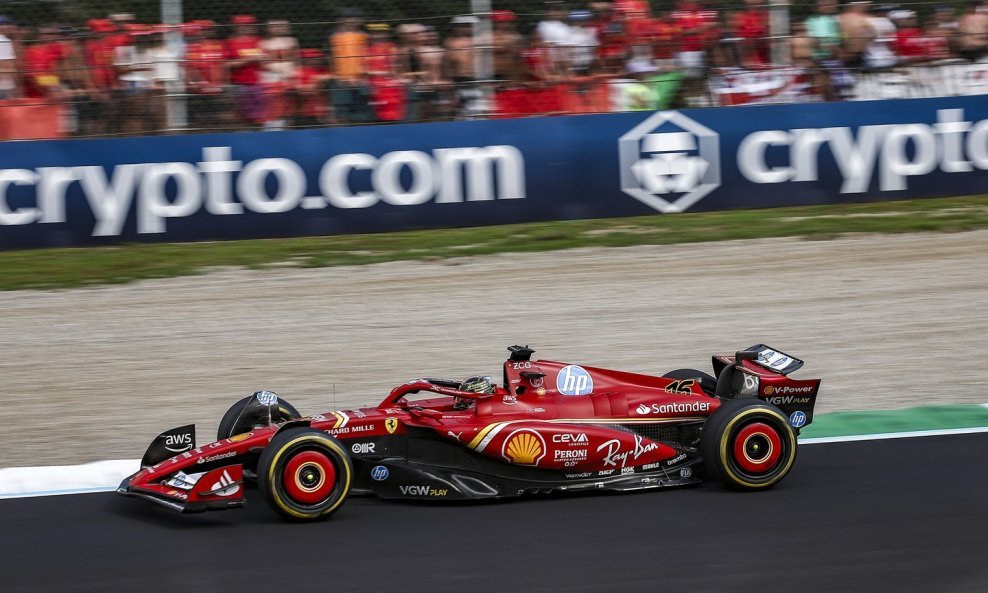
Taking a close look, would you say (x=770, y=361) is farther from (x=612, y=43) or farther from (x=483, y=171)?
(x=612, y=43)

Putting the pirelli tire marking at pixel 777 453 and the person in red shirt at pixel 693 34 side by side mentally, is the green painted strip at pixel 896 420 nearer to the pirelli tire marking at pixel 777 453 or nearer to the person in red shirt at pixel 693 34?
the pirelli tire marking at pixel 777 453

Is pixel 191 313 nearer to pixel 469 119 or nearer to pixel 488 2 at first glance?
pixel 469 119

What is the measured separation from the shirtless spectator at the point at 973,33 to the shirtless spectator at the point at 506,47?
16.4 ft

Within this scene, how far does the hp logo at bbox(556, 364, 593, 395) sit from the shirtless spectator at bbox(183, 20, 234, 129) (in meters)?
7.53

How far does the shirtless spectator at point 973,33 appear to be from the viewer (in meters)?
14.1

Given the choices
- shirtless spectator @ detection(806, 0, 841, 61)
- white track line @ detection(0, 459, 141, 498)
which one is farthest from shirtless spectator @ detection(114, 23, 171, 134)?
shirtless spectator @ detection(806, 0, 841, 61)

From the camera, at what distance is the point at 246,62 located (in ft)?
42.9

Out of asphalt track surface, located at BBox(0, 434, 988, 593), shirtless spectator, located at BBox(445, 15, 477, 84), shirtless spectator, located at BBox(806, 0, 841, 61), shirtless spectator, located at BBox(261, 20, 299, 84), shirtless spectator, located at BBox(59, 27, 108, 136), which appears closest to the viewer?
asphalt track surface, located at BBox(0, 434, 988, 593)

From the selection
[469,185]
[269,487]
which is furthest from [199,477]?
[469,185]

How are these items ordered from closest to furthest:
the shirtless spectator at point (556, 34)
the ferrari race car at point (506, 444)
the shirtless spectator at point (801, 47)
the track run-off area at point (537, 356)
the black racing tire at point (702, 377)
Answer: the track run-off area at point (537, 356) < the ferrari race car at point (506, 444) < the black racing tire at point (702, 377) < the shirtless spectator at point (556, 34) < the shirtless spectator at point (801, 47)

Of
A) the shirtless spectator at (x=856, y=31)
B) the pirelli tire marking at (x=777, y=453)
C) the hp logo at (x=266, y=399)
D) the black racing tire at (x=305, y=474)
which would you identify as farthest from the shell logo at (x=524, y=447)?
the shirtless spectator at (x=856, y=31)

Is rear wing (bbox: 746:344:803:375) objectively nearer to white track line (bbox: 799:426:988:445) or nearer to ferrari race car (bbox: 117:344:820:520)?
ferrari race car (bbox: 117:344:820:520)

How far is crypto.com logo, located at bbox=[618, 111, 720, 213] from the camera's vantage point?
1304cm

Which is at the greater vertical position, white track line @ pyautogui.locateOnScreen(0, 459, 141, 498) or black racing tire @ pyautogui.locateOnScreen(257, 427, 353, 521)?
black racing tire @ pyautogui.locateOnScreen(257, 427, 353, 521)
